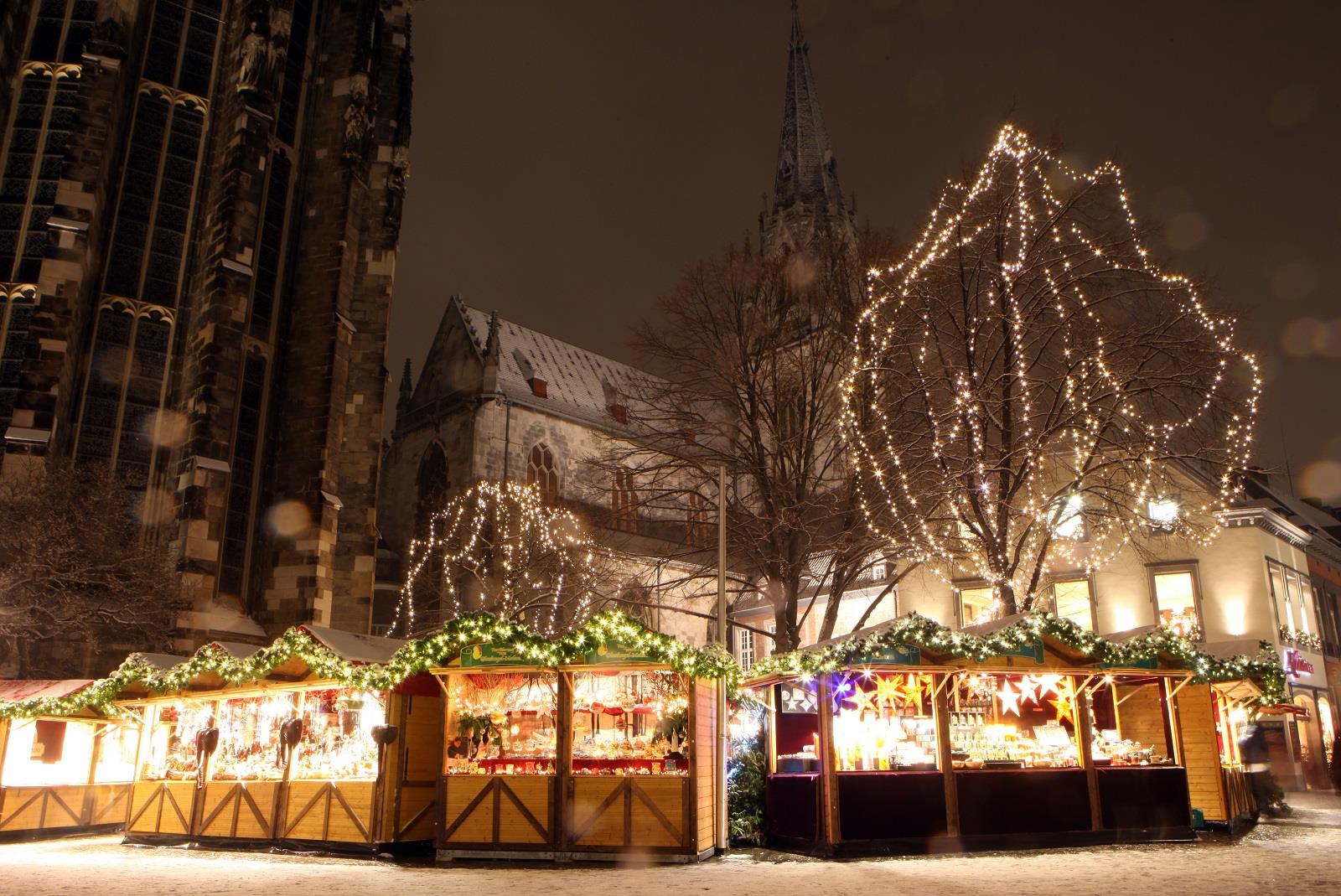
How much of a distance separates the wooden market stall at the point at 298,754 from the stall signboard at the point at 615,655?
2814 millimetres

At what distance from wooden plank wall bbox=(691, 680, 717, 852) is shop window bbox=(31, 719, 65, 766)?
12.4 m

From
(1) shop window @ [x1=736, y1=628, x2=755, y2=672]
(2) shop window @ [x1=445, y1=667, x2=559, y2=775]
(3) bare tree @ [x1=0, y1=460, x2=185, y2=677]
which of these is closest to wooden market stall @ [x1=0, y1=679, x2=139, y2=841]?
(3) bare tree @ [x1=0, y1=460, x2=185, y2=677]

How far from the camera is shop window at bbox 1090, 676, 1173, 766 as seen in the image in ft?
48.9

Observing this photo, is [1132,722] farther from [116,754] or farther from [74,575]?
[74,575]

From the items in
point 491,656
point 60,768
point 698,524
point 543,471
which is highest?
point 543,471

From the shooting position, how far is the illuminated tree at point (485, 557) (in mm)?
33875

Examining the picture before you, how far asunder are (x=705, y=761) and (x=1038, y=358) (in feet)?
31.1

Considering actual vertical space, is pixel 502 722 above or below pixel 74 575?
below

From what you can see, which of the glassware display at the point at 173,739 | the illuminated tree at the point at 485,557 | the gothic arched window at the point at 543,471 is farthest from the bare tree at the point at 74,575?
the gothic arched window at the point at 543,471

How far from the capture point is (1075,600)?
27625mm

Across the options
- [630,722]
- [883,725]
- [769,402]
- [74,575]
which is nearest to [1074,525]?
[769,402]

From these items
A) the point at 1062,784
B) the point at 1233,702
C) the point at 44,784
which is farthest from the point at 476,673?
the point at 1233,702

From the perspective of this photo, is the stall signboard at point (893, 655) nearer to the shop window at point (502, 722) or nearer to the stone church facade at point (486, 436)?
the shop window at point (502, 722)

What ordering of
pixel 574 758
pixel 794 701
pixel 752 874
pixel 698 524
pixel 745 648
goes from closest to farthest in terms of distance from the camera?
pixel 752 874
pixel 574 758
pixel 794 701
pixel 698 524
pixel 745 648
